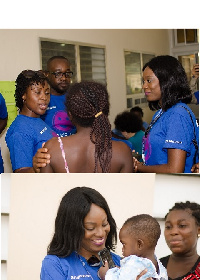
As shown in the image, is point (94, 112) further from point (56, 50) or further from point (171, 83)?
point (56, 50)

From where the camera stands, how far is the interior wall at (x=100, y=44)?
2.41m

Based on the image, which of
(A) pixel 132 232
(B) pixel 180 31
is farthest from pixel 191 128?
(B) pixel 180 31

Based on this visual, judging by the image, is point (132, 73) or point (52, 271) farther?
point (132, 73)

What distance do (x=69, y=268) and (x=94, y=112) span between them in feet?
1.57

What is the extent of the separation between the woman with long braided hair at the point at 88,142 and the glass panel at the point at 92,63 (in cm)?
190

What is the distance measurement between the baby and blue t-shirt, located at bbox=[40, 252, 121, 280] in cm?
3

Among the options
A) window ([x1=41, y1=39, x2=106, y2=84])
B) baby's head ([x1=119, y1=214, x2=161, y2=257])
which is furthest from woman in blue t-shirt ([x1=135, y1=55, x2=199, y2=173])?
window ([x1=41, y1=39, x2=106, y2=84])

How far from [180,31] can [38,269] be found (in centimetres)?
402

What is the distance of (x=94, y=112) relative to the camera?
1336mm

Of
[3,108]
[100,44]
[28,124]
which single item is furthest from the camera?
[100,44]

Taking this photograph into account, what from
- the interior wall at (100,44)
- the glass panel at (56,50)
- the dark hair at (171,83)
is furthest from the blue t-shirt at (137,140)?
the dark hair at (171,83)

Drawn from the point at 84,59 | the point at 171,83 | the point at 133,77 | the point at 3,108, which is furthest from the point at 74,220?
the point at 133,77

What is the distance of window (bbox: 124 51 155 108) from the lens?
3.49 meters

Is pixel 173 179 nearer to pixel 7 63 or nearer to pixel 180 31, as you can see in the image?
pixel 7 63
